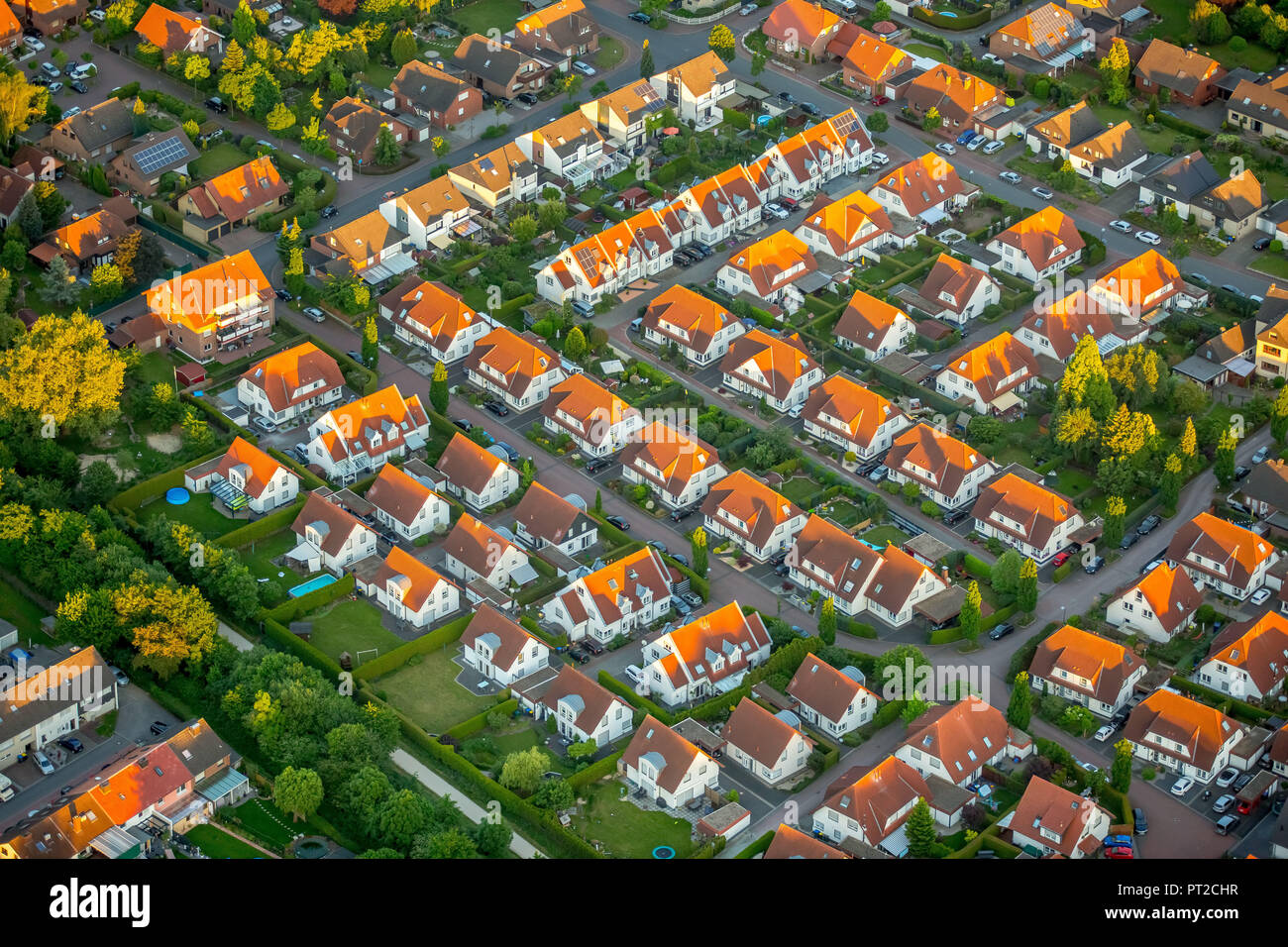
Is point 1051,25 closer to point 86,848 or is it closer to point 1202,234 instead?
point 1202,234

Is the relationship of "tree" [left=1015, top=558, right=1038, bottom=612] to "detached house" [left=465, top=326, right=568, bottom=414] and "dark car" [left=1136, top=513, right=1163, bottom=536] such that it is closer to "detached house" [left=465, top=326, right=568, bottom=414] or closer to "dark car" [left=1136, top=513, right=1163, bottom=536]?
"dark car" [left=1136, top=513, right=1163, bottom=536]

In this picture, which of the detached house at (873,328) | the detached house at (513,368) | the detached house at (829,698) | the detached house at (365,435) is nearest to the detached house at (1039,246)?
the detached house at (873,328)

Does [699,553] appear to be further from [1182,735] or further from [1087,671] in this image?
[1182,735]

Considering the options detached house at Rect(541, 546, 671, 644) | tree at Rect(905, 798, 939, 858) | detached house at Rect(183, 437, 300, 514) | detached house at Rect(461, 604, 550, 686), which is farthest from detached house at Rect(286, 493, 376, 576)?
tree at Rect(905, 798, 939, 858)

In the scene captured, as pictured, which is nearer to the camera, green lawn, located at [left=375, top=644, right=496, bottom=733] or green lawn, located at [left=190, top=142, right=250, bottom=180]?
green lawn, located at [left=375, top=644, right=496, bottom=733]

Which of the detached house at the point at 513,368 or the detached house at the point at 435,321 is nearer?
the detached house at the point at 513,368

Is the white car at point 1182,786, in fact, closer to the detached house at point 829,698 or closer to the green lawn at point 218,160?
the detached house at point 829,698

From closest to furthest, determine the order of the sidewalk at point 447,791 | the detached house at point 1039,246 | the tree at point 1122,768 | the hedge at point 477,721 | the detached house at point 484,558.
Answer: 1. the sidewalk at point 447,791
2. the tree at point 1122,768
3. the hedge at point 477,721
4. the detached house at point 484,558
5. the detached house at point 1039,246
